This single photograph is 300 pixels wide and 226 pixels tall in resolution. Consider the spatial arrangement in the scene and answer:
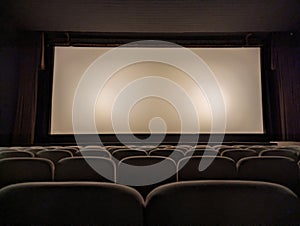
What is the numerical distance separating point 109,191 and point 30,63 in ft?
27.8

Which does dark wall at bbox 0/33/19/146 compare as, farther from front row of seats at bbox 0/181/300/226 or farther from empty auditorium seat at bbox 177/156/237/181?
front row of seats at bbox 0/181/300/226

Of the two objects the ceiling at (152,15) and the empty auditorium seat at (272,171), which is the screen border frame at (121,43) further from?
the empty auditorium seat at (272,171)

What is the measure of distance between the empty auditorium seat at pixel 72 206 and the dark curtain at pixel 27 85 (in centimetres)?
795

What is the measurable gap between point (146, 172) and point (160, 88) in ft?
20.7

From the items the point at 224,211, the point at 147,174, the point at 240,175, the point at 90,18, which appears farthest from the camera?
the point at 90,18

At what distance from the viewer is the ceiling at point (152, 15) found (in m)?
6.82

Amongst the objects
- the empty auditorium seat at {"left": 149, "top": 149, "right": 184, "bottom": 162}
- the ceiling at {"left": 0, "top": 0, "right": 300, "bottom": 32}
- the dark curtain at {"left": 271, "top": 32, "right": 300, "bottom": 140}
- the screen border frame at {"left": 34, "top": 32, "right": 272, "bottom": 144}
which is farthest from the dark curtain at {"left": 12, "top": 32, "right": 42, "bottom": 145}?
the dark curtain at {"left": 271, "top": 32, "right": 300, "bottom": 140}

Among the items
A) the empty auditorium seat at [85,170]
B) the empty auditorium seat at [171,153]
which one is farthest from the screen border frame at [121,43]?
the empty auditorium seat at [85,170]

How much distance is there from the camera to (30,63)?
8.58 m

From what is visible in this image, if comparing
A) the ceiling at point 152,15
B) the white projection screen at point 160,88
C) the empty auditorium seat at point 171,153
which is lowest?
the empty auditorium seat at point 171,153

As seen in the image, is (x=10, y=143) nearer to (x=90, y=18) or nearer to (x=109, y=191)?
(x=90, y=18)

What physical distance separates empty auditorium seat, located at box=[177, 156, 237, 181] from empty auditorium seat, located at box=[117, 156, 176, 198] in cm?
7

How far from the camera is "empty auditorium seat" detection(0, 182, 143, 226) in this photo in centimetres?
92

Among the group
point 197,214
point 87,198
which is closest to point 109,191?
point 87,198
